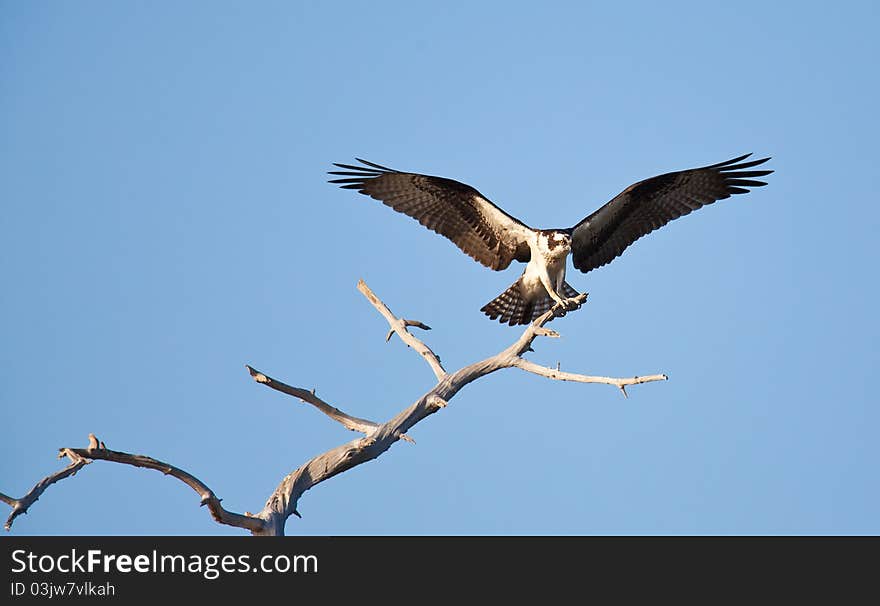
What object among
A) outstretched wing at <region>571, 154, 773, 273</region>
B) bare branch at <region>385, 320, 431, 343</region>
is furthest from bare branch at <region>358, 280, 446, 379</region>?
outstretched wing at <region>571, 154, 773, 273</region>

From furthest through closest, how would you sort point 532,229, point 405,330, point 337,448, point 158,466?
point 532,229 < point 405,330 < point 337,448 < point 158,466

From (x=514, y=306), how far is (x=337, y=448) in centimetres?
463

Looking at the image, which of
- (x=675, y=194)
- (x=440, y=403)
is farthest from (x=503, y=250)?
(x=440, y=403)

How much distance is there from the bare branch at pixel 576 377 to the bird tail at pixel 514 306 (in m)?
3.48

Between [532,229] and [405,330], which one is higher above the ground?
[532,229]

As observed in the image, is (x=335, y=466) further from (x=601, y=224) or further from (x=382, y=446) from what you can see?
(x=601, y=224)

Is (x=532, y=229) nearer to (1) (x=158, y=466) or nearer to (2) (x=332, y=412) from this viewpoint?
(2) (x=332, y=412)

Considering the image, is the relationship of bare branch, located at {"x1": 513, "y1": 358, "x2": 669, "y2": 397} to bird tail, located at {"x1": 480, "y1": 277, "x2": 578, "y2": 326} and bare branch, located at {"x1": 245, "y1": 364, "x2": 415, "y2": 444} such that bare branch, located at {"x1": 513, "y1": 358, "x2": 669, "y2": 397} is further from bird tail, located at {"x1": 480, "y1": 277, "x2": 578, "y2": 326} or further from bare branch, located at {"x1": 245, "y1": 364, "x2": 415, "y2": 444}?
bird tail, located at {"x1": 480, "y1": 277, "x2": 578, "y2": 326}

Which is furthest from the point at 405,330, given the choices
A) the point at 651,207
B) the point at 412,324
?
the point at 651,207

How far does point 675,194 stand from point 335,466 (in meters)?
6.24

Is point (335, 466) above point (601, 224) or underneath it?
underneath

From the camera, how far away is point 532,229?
1162cm

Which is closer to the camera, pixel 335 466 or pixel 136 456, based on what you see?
pixel 136 456

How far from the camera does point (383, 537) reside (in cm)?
751
